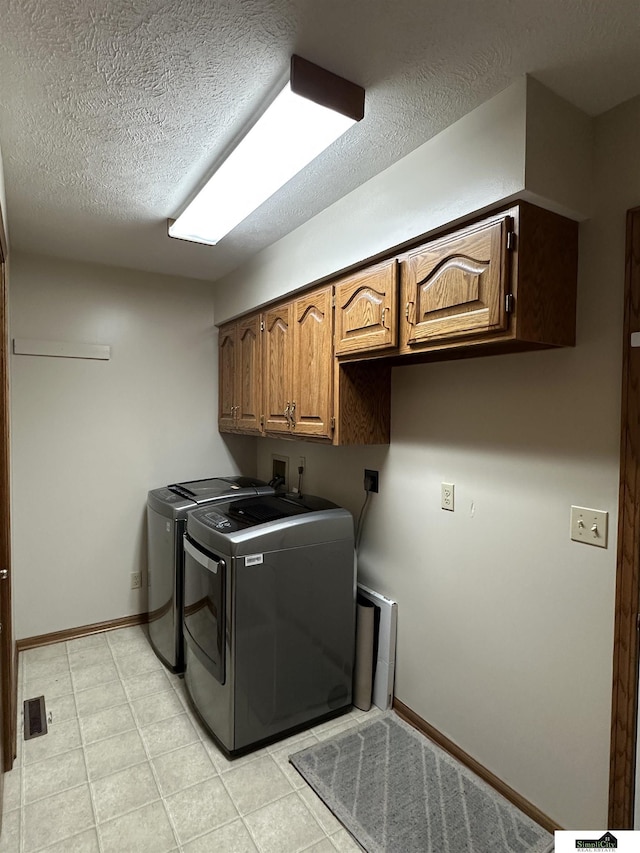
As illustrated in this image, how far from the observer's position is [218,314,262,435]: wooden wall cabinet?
2.84 meters

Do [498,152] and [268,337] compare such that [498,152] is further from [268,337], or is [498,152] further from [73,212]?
[73,212]

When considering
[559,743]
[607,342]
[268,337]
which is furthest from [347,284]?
[559,743]

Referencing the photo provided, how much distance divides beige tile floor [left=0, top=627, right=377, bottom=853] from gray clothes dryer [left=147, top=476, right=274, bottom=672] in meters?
0.24

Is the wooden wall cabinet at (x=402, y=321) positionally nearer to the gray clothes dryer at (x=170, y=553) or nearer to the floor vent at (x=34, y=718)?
the gray clothes dryer at (x=170, y=553)

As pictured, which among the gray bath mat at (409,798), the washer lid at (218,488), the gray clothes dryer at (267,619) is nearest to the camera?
the gray bath mat at (409,798)

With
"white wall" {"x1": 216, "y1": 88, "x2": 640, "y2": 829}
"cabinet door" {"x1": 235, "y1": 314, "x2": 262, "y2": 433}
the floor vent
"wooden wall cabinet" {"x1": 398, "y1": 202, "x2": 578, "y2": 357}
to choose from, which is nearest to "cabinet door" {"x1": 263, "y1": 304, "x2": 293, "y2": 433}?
"cabinet door" {"x1": 235, "y1": 314, "x2": 262, "y2": 433}

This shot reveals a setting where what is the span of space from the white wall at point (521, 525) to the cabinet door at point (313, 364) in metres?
0.24

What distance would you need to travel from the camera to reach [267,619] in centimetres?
198

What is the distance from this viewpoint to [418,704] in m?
2.13

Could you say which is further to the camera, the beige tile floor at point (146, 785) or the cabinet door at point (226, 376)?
the cabinet door at point (226, 376)

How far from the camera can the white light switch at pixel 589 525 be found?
144cm

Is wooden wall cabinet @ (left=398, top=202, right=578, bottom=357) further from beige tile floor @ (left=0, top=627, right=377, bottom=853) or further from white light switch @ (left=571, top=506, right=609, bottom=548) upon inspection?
beige tile floor @ (left=0, top=627, right=377, bottom=853)

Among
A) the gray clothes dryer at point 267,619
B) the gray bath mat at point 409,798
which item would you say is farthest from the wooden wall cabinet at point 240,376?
the gray bath mat at point 409,798

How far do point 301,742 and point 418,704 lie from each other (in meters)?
0.55
